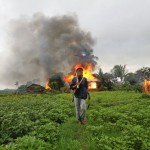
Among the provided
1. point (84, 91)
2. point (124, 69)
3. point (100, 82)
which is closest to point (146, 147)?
point (84, 91)

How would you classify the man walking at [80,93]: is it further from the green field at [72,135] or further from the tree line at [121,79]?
the tree line at [121,79]

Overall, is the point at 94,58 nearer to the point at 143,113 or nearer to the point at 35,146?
the point at 143,113

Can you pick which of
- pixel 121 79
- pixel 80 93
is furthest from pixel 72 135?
pixel 121 79

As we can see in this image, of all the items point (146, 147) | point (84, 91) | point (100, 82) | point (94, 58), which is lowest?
point (146, 147)

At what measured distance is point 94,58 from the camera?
84750 mm

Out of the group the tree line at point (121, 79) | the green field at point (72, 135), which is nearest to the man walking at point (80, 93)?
the green field at point (72, 135)

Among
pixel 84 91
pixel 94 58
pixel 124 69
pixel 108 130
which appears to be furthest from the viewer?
pixel 124 69

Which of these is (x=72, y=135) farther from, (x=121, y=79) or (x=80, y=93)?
(x=121, y=79)

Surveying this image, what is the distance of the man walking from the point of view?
52.1 feet

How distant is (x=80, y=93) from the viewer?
16031 millimetres

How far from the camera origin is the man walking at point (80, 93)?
52.1ft

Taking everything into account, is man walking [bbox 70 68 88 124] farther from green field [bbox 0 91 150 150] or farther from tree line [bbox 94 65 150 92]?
tree line [bbox 94 65 150 92]

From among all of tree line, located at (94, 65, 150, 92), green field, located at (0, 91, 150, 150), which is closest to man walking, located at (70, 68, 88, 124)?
green field, located at (0, 91, 150, 150)

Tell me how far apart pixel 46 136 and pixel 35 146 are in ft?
6.73
